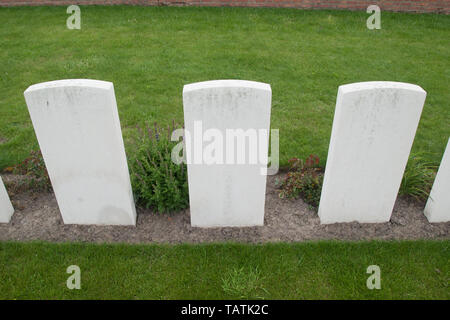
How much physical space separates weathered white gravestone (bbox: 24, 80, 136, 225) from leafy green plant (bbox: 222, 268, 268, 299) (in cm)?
127

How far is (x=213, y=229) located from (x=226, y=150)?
1.00 metres

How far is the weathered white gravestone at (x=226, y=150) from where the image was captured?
324cm

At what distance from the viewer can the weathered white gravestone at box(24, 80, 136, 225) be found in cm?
323

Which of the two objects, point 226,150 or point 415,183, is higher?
point 226,150

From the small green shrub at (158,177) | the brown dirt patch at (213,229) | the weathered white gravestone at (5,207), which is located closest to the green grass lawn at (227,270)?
the brown dirt patch at (213,229)

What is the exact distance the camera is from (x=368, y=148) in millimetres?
3605

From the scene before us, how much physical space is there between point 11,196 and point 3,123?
6.01 ft

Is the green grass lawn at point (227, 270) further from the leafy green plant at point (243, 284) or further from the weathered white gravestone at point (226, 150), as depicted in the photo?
the weathered white gravestone at point (226, 150)

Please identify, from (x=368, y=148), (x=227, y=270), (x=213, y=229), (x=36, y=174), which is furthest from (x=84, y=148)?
(x=368, y=148)

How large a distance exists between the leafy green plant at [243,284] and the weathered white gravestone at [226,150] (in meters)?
0.67

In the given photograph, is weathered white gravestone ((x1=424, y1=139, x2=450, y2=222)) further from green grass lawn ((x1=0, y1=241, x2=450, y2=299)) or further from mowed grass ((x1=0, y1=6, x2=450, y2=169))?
mowed grass ((x1=0, y1=6, x2=450, y2=169))

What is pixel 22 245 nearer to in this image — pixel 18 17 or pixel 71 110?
pixel 71 110

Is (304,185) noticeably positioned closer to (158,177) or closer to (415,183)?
(415,183)
